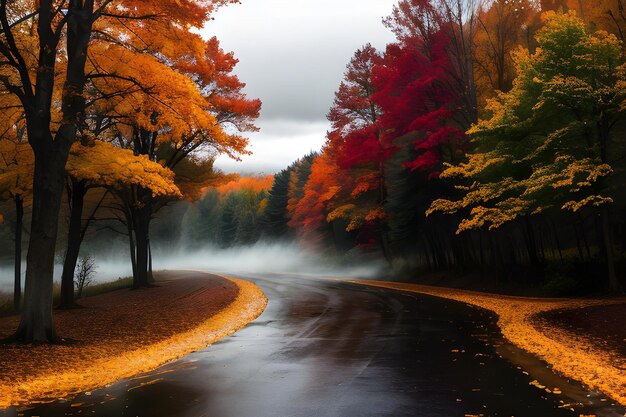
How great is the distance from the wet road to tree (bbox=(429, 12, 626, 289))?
7.90 metres

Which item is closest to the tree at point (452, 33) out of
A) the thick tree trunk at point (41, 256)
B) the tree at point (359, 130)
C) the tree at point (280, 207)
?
the tree at point (359, 130)

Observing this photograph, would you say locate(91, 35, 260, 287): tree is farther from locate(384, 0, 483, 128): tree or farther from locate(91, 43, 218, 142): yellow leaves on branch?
locate(384, 0, 483, 128): tree

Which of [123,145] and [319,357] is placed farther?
[123,145]

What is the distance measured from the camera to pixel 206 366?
8086 millimetres

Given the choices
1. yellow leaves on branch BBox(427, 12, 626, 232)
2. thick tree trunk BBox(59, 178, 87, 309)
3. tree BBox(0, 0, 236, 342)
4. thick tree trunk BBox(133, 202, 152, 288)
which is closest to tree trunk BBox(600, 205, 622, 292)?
yellow leaves on branch BBox(427, 12, 626, 232)

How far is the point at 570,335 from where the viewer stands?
10227 millimetres

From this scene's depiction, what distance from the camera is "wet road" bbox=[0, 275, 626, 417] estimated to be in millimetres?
5602

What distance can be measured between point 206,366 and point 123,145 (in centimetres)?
2071

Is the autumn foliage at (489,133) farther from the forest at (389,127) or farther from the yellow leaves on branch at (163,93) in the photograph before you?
the yellow leaves on branch at (163,93)

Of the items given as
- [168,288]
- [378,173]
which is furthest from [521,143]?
[168,288]

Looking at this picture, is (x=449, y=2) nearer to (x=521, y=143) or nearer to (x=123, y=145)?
(x=521, y=143)

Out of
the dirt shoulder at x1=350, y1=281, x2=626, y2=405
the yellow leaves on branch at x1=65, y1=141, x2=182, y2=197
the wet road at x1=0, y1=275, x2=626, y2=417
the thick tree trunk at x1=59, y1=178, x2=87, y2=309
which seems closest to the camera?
the wet road at x1=0, y1=275, x2=626, y2=417

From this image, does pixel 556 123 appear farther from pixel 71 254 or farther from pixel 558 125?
pixel 71 254

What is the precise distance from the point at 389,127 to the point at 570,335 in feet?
61.1
